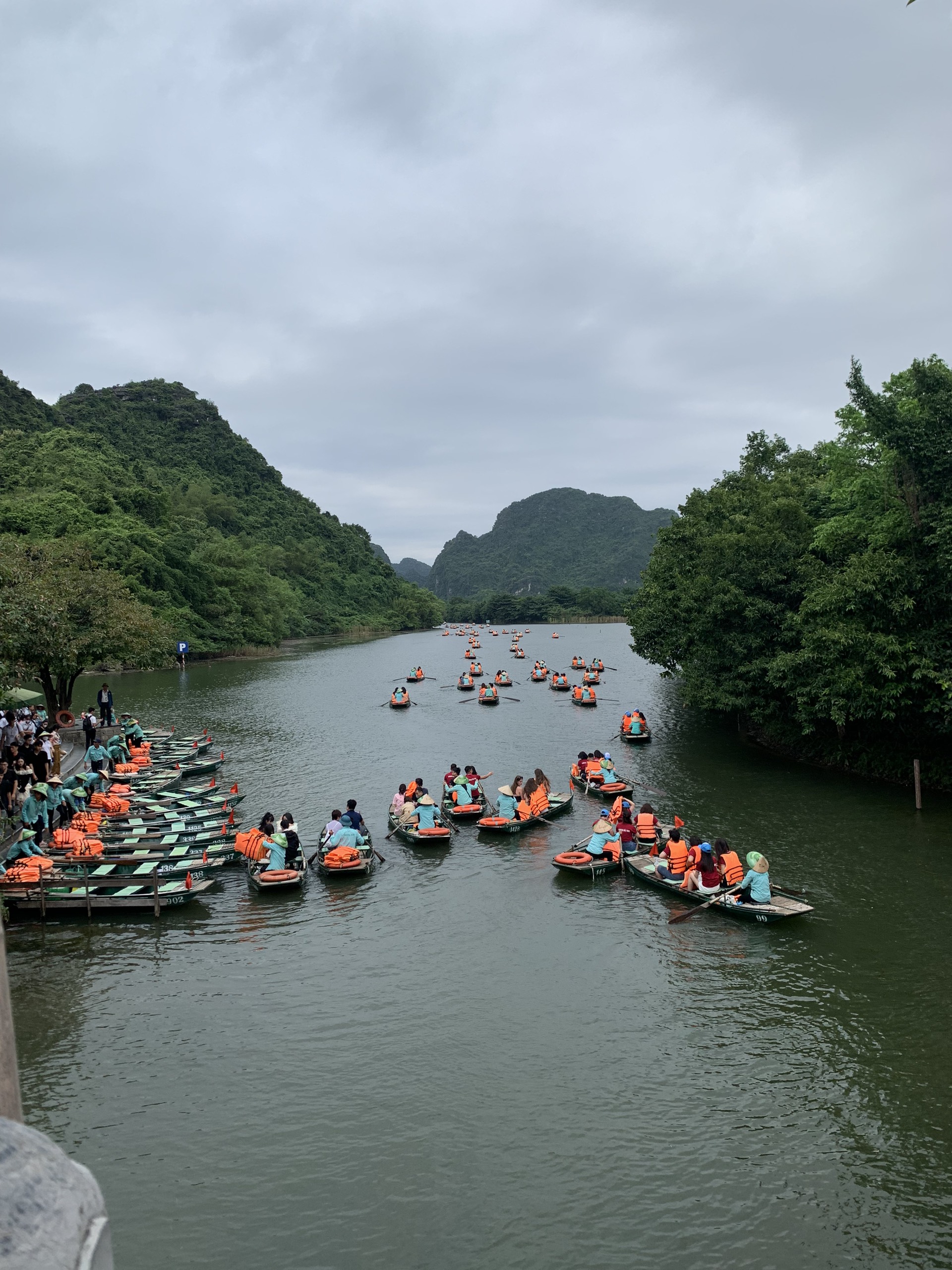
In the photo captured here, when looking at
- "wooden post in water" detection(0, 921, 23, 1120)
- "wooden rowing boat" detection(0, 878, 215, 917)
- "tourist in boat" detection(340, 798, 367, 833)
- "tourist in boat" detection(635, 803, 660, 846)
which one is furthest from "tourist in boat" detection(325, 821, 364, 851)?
"wooden post in water" detection(0, 921, 23, 1120)

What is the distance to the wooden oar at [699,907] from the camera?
15.8 metres

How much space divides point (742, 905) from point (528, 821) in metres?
7.41

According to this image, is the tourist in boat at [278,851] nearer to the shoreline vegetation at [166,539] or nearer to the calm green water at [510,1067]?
the calm green water at [510,1067]

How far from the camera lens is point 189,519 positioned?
317 ft

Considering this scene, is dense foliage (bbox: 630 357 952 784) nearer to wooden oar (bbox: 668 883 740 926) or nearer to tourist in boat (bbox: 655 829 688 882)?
tourist in boat (bbox: 655 829 688 882)

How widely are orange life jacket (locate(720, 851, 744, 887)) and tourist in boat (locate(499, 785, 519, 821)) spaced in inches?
262

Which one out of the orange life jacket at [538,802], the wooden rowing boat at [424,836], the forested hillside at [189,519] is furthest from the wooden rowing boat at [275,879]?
the forested hillside at [189,519]

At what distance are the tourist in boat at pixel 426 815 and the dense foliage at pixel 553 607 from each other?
131 metres

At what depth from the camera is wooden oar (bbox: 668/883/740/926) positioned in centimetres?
1582

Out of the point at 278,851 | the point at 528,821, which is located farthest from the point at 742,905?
the point at 278,851

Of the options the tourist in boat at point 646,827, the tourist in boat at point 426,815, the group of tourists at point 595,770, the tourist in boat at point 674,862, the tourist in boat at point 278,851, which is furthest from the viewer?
the group of tourists at point 595,770

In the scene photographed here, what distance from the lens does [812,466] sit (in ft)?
128

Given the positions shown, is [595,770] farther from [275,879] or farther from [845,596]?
[275,879]

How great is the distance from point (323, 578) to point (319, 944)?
111818mm
